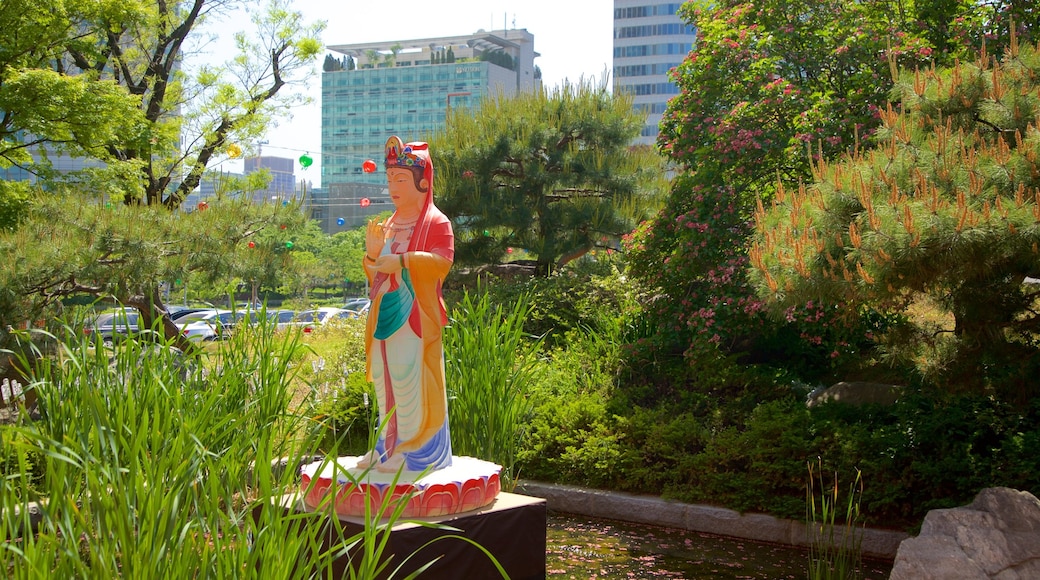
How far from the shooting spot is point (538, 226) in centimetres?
1327

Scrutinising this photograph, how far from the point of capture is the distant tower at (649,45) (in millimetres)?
72812

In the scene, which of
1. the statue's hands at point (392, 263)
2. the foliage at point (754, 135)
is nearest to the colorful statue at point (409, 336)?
the statue's hands at point (392, 263)

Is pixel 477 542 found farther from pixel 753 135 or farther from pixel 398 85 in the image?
pixel 398 85

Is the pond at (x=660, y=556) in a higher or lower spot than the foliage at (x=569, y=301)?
lower

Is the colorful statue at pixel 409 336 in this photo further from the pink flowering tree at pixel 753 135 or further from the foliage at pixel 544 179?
the foliage at pixel 544 179

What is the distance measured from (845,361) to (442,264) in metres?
5.23

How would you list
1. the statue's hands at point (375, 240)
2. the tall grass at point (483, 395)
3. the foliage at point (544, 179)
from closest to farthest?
the statue's hands at point (375, 240) → the tall grass at point (483, 395) → the foliage at point (544, 179)

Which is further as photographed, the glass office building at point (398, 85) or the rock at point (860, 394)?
the glass office building at point (398, 85)

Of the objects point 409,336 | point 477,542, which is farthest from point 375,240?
point 477,542

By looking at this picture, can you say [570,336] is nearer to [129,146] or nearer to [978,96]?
[978,96]

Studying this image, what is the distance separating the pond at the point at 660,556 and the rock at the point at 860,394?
1861 mm

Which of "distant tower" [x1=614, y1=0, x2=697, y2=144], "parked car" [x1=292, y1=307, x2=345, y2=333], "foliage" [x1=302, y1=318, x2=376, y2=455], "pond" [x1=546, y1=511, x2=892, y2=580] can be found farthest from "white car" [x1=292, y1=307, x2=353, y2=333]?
"distant tower" [x1=614, y1=0, x2=697, y2=144]

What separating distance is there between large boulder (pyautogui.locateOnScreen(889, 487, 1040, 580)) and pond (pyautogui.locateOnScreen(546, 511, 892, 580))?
0.44 meters

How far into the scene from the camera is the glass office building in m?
76.1
